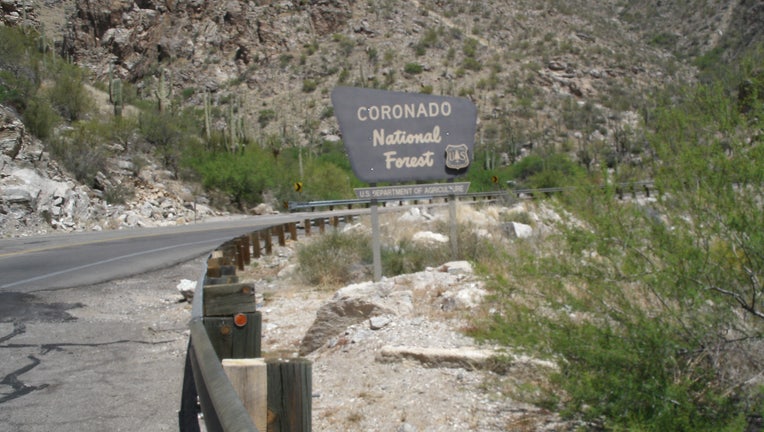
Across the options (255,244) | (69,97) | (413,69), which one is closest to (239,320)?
(255,244)

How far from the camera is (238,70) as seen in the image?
7825 cm

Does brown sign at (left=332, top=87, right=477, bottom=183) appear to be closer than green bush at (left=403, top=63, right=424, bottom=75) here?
Yes

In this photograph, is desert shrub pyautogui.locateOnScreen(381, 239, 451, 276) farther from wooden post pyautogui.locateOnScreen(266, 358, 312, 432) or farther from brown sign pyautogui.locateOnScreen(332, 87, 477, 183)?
wooden post pyautogui.locateOnScreen(266, 358, 312, 432)

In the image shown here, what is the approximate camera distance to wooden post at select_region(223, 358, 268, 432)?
2.79m

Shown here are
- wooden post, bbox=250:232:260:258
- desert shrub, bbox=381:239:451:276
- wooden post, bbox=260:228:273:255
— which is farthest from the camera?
wooden post, bbox=260:228:273:255

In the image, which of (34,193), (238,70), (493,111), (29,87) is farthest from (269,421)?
(238,70)

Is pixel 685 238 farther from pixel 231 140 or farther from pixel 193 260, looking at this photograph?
pixel 231 140

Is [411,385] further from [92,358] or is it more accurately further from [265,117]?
[265,117]

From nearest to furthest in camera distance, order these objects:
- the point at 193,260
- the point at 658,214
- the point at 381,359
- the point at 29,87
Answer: the point at 658,214, the point at 381,359, the point at 193,260, the point at 29,87

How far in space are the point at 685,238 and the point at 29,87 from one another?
3274 cm

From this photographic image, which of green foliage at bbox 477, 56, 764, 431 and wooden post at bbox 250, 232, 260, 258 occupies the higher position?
green foliage at bbox 477, 56, 764, 431

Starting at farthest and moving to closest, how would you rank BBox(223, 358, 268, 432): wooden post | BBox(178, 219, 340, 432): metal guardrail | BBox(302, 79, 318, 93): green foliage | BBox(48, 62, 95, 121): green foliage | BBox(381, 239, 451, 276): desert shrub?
BBox(302, 79, 318, 93): green foliage
BBox(48, 62, 95, 121): green foliage
BBox(381, 239, 451, 276): desert shrub
BBox(223, 358, 268, 432): wooden post
BBox(178, 219, 340, 432): metal guardrail

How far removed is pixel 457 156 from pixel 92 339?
608 centimetres

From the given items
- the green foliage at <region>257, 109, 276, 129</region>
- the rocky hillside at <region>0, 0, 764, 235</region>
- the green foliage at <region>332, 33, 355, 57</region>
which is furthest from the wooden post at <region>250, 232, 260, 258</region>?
the green foliage at <region>332, 33, 355, 57</region>
